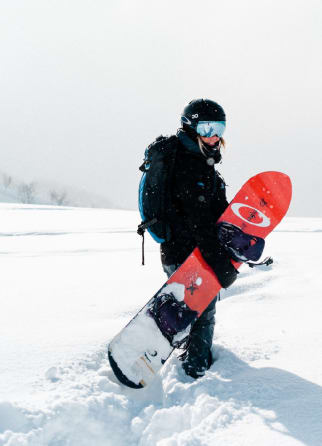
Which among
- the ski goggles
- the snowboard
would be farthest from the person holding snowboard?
the snowboard

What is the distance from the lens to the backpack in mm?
2346

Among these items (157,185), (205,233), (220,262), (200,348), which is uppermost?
(157,185)

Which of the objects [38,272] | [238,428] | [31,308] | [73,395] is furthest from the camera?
[38,272]

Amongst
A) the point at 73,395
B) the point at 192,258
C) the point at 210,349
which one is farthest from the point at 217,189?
the point at 73,395

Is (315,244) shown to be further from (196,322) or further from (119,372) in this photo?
(119,372)

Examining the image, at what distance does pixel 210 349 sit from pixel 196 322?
269mm

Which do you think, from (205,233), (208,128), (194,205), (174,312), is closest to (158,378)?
(174,312)

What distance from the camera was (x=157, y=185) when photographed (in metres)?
2.36

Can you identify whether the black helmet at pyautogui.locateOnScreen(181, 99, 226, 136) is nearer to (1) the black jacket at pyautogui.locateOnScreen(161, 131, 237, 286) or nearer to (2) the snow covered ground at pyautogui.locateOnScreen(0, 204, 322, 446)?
(1) the black jacket at pyautogui.locateOnScreen(161, 131, 237, 286)

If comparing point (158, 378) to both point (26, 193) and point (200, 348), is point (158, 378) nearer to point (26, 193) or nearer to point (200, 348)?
point (200, 348)

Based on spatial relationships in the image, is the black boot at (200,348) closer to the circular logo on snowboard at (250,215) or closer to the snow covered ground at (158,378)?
the snow covered ground at (158,378)

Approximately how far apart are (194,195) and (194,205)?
0.21 ft

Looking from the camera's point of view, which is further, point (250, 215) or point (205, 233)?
point (250, 215)

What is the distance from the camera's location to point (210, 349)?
2.72m
